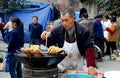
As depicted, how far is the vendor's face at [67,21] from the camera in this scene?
4.77 meters

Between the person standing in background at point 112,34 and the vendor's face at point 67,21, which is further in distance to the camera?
the person standing in background at point 112,34

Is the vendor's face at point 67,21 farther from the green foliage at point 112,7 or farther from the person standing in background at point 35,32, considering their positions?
the green foliage at point 112,7

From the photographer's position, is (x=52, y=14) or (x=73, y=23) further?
(x=52, y=14)

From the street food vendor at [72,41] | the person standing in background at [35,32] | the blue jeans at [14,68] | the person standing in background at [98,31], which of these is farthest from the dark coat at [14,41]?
the person standing in background at [35,32]

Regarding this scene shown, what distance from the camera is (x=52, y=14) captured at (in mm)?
19547

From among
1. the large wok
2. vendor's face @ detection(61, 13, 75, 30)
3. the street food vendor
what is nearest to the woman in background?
the street food vendor

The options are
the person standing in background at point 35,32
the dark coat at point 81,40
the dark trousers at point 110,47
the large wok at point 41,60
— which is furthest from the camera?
the person standing in background at point 35,32

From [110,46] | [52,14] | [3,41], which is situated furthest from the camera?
[3,41]

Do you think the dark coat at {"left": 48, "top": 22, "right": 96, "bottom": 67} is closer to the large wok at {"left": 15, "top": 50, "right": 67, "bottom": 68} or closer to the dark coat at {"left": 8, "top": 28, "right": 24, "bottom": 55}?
the large wok at {"left": 15, "top": 50, "right": 67, "bottom": 68}

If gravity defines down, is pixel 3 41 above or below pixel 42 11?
below

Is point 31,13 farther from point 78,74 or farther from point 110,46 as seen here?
point 78,74

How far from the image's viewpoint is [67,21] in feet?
15.7

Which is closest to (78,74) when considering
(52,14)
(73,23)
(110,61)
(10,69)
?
(73,23)

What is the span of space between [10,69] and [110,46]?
273 inches
